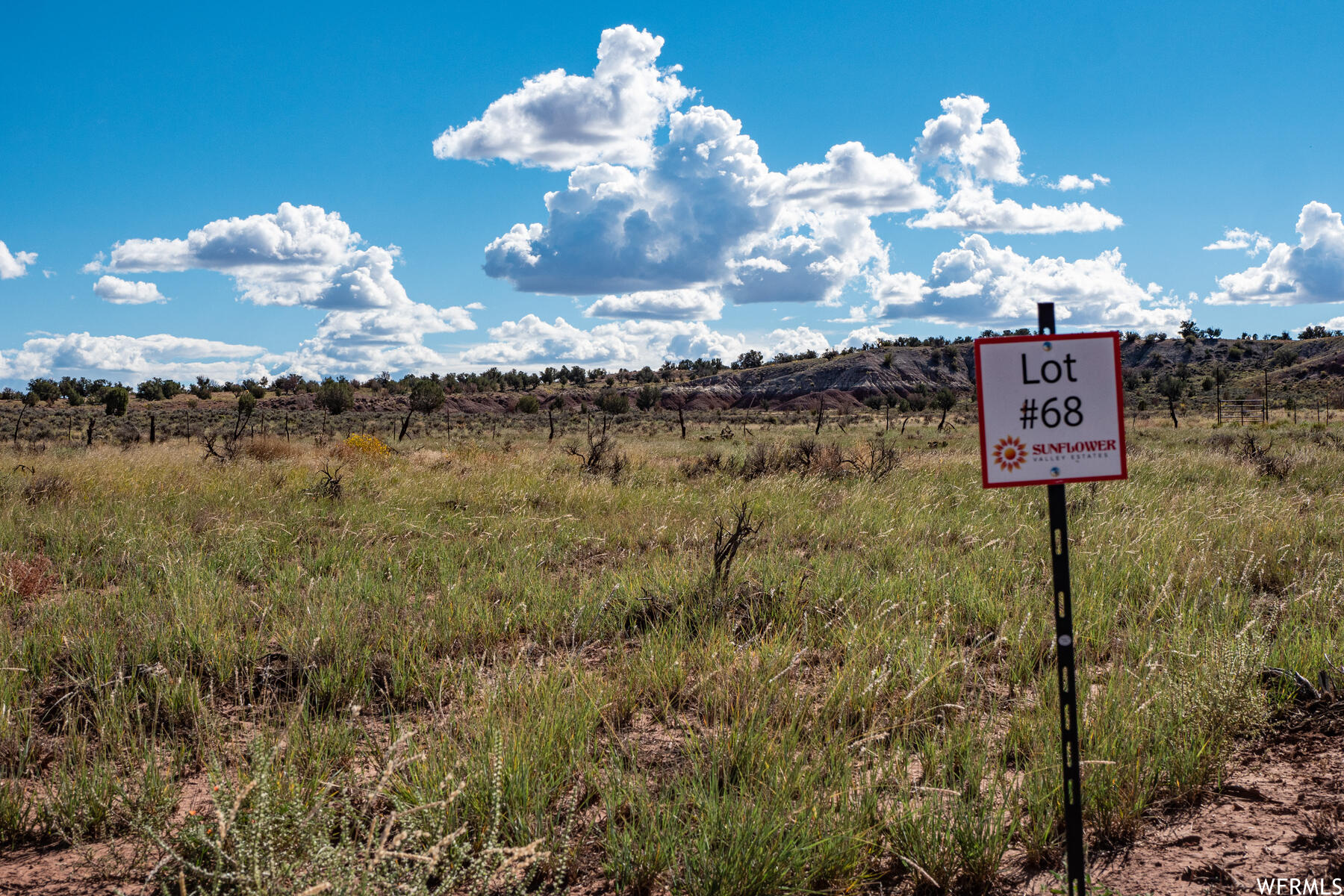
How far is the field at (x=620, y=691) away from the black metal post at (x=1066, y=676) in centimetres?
35

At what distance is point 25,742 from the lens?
3898 millimetres

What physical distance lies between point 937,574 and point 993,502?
5073mm

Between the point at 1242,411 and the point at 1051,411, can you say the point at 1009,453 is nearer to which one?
the point at 1051,411

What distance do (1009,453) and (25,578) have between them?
801cm

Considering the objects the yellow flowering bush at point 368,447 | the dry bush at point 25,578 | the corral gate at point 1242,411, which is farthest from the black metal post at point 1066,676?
the corral gate at point 1242,411

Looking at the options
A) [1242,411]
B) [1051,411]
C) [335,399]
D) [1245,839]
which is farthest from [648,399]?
[1051,411]

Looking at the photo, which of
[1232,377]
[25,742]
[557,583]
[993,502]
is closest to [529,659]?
[557,583]

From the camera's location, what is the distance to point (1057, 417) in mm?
2705

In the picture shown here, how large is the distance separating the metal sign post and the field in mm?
997

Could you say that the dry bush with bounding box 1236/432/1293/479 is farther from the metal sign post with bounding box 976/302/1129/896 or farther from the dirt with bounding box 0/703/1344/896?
the metal sign post with bounding box 976/302/1129/896

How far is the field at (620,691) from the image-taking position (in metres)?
2.77

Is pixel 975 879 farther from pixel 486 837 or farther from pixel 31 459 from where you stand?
pixel 31 459

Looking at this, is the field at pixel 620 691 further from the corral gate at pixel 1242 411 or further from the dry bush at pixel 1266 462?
the corral gate at pixel 1242 411

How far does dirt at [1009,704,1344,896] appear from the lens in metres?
2.75
